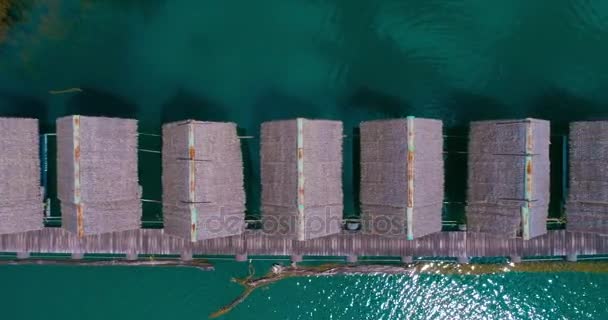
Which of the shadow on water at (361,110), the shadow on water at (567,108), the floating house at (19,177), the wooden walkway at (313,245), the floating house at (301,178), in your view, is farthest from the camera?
the shadow on water at (361,110)

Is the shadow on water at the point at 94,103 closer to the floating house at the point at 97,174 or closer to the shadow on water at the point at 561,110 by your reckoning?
the floating house at the point at 97,174

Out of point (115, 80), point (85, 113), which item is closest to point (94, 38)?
Answer: point (115, 80)

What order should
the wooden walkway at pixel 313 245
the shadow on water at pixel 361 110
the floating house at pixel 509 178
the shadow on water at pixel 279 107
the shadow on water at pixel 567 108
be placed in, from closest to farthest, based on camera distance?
the floating house at pixel 509 178 → the wooden walkway at pixel 313 245 → the shadow on water at pixel 567 108 → the shadow on water at pixel 361 110 → the shadow on water at pixel 279 107

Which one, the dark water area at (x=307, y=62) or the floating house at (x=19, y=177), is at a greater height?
the dark water area at (x=307, y=62)

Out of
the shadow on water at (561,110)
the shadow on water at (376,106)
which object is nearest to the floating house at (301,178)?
the shadow on water at (376,106)

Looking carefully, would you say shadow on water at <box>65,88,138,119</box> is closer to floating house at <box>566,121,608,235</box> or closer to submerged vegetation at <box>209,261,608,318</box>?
submerged vegetation at <box>209,261,608,318</box>

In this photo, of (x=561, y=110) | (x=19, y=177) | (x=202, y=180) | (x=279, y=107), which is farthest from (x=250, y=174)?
(x=561, y=110)

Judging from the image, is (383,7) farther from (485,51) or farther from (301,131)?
(301,131)
